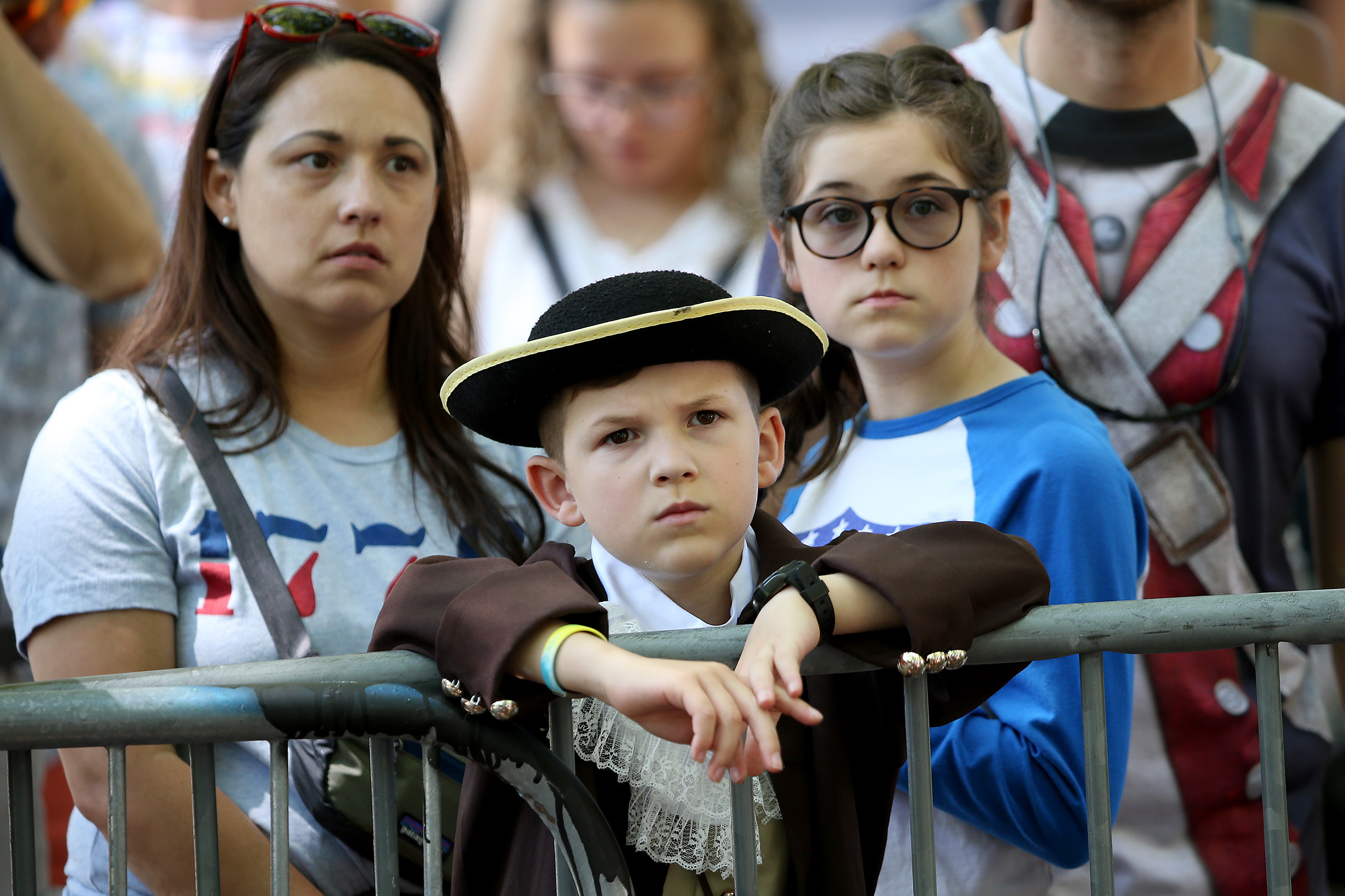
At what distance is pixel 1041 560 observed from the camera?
190 centimetres

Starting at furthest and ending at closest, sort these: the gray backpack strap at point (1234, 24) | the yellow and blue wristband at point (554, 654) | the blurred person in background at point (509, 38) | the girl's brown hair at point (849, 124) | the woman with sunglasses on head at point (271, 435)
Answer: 1. the blurred person in background at point (509, 38)
2. the gray backpack strap at point (1234, 24)
3. the girl's brown hair at point (849, 124)
4. the woman with sunglasses on head at point (271, 435)
5. the yellow and blue wristband at point (554, 654)

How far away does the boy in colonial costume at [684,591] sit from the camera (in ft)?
5.09

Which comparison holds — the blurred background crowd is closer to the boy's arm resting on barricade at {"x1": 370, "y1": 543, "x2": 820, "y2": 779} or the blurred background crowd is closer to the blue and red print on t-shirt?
the blue and red print on t-shirt

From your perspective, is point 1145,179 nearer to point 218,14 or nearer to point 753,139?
point 753,139

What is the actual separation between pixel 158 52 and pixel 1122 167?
339cm

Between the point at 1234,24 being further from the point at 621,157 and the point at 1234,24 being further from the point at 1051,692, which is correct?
the point at 1051,692

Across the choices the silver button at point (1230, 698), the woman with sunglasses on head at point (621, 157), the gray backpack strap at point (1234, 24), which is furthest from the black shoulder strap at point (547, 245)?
the silver button at point (1230, 698)

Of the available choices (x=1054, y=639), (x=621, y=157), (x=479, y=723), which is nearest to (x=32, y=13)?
(x=621, y=157)

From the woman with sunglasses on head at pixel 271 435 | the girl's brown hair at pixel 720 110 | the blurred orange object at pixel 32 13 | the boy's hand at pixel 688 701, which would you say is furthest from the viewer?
the girl's brown hair at pixel 720 110

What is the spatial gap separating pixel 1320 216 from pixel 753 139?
1.85 metres

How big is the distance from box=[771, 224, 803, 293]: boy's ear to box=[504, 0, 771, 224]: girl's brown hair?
5.70ft

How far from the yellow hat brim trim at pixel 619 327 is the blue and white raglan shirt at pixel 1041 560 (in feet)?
1.55

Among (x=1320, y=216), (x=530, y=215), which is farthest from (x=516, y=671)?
(x=530, y=215)

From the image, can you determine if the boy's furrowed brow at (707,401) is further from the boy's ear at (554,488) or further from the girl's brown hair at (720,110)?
the girl's brown hair at (720,110)
